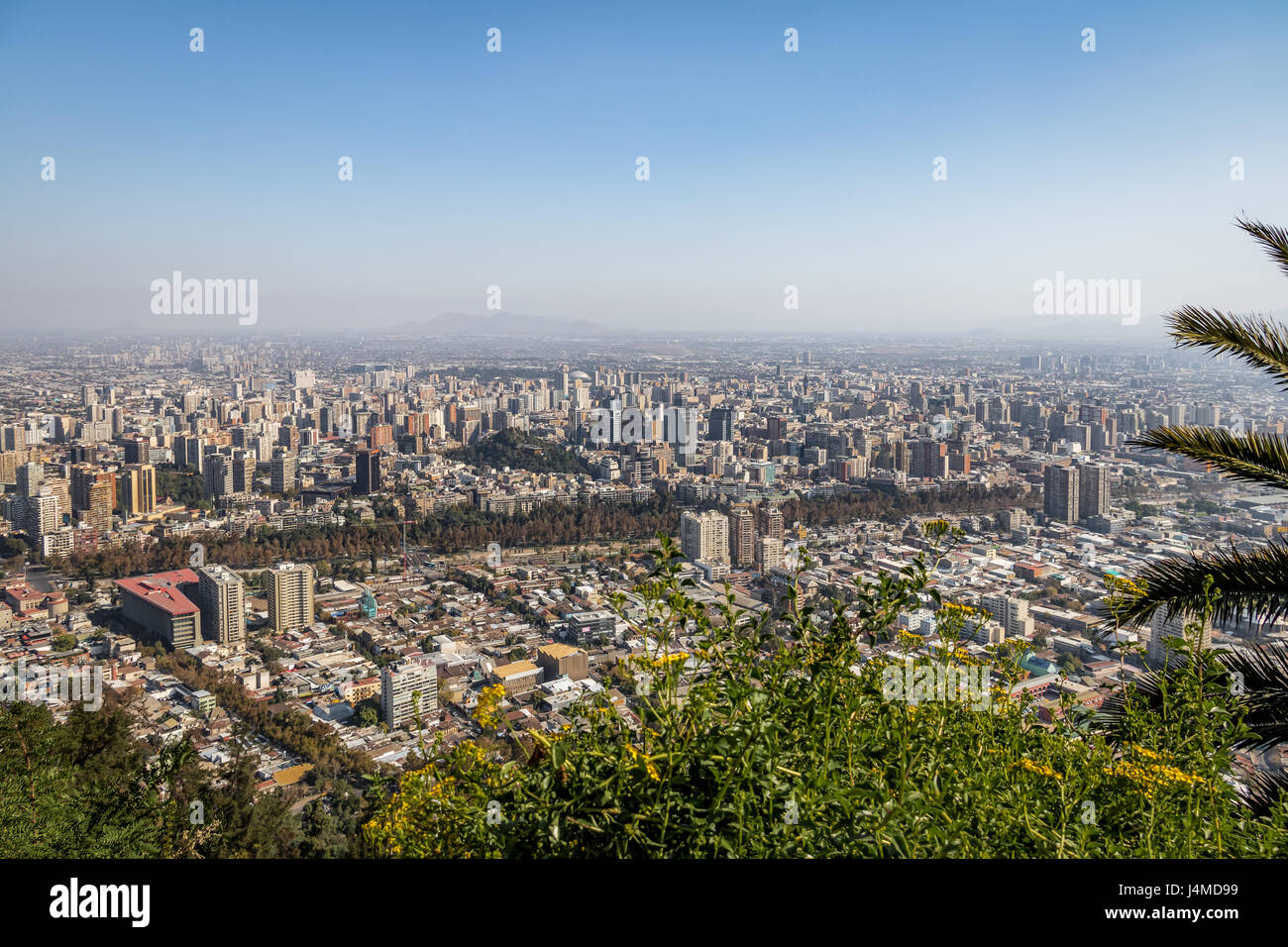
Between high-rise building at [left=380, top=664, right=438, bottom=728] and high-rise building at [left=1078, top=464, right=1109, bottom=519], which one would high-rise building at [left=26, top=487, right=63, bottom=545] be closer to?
high-rise building at [left=380, top=664, right=438, bottom=728]

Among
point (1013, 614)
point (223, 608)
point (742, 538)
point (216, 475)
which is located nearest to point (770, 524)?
point (742, 538)

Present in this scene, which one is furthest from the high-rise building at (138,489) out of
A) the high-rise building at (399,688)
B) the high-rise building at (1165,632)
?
the high-rise building at (1165,632)

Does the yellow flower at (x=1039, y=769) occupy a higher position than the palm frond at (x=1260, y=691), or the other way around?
the yellow flower at (x=1039, y=769)

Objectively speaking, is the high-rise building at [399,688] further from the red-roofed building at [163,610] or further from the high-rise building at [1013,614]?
the high-rise building at [1013,614]

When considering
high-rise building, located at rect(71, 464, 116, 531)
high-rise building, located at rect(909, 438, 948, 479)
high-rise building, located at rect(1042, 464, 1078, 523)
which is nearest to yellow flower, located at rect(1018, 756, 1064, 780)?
high-rise building, located at rect(1042, 464, 1078, 523)
